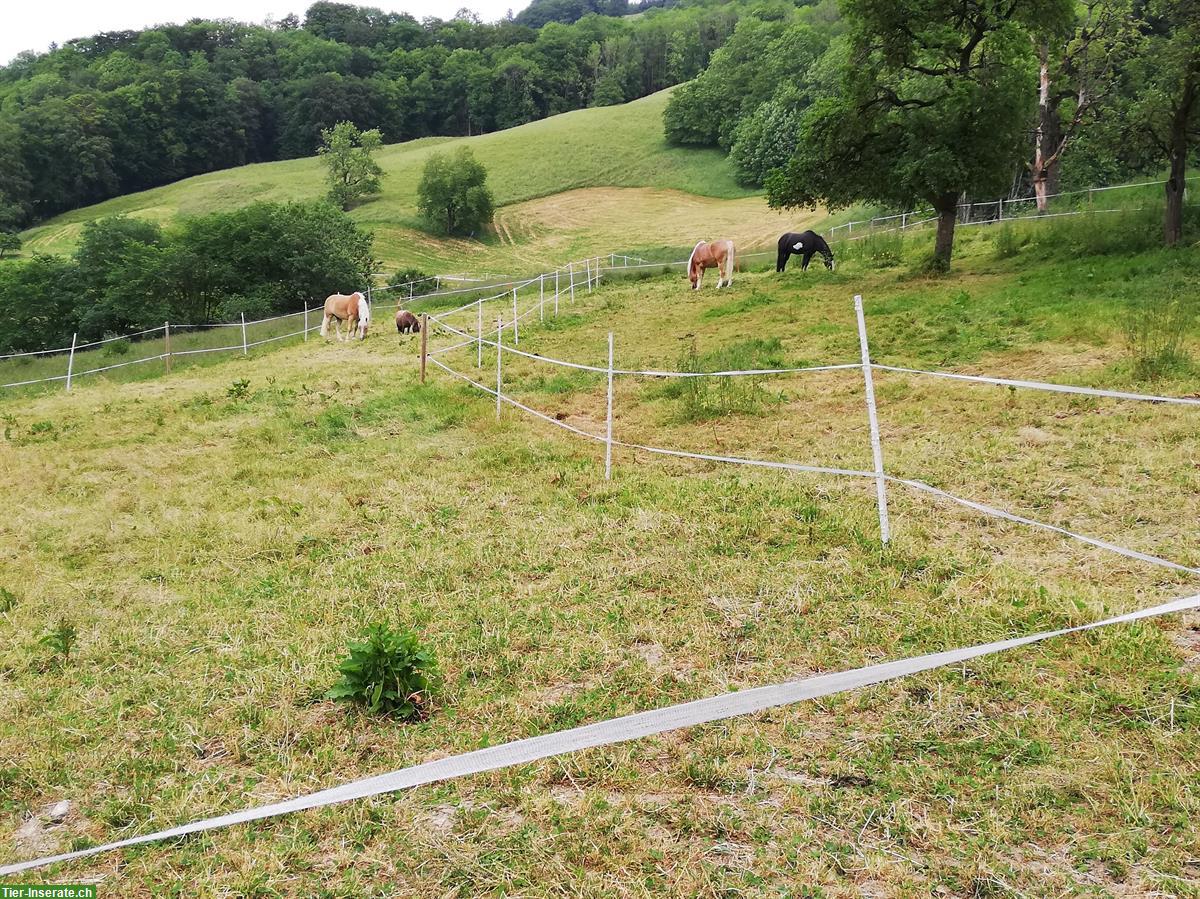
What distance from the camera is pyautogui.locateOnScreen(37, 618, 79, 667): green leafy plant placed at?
4227mm

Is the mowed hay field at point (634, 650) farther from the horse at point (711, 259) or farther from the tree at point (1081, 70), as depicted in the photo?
the tree at point (1081, 70)

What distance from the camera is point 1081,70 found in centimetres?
2388

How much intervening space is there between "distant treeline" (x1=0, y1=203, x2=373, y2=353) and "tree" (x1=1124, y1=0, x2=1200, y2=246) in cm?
3029

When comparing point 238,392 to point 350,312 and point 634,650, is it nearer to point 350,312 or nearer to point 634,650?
point 350,312

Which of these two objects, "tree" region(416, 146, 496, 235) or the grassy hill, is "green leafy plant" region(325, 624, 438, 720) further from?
"tree" region(416, 146, 496, 235)

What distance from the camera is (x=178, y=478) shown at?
812cm

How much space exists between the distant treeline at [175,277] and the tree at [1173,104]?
30294mm

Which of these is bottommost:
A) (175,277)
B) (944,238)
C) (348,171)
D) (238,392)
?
(238,392)

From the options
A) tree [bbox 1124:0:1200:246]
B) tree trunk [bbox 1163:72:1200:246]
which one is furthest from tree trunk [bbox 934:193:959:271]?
tree trunk [bbox 1163:72:1200:246]

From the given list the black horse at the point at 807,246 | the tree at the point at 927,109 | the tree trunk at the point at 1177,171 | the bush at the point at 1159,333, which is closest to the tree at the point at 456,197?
the black horse at the point at 807,246

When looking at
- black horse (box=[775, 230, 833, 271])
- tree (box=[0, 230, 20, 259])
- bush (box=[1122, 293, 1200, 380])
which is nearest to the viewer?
bush (box=[1122, 293, 1200, 380])

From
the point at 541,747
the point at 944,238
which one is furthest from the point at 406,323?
the point at 541,747

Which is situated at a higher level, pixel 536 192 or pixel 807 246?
pixel 536 192

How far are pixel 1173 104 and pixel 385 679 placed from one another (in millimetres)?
19361
